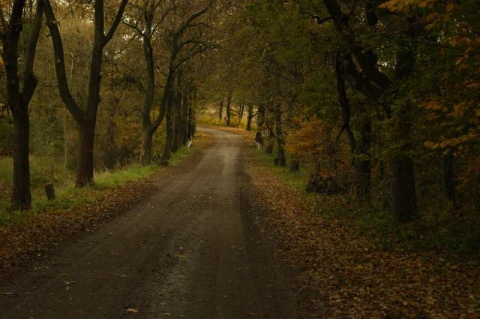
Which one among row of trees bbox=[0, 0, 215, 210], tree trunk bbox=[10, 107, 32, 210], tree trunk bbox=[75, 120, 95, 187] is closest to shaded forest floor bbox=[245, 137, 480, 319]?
tree trunk bbox=[10, 107, 32, 210]

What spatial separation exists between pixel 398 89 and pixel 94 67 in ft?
41.1

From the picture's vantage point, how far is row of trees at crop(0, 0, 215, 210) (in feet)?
45.5

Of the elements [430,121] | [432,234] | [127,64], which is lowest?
[432,234]

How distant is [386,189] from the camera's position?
43.7 feet

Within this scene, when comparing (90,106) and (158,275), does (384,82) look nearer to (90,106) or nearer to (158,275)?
(158,275)

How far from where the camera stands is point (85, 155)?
18.5 m

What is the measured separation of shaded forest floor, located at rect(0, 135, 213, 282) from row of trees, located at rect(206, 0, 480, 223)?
6532 millimetres

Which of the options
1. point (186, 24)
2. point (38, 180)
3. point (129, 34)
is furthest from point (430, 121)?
point (38, 180)

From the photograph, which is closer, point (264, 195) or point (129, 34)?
point (264, 195)

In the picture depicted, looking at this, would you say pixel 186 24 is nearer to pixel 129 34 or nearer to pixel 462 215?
pixel 129 34

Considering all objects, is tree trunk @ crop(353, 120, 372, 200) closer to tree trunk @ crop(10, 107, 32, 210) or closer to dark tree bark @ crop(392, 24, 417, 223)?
dark tree bark @ crop(392, 24, 417, 223)

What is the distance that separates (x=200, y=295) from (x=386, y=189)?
7826mm

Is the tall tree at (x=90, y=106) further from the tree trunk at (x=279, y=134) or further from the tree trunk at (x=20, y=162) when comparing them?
the tree trunk at (x=279, y=134)

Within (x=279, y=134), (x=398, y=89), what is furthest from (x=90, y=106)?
(x=279, y=134)
